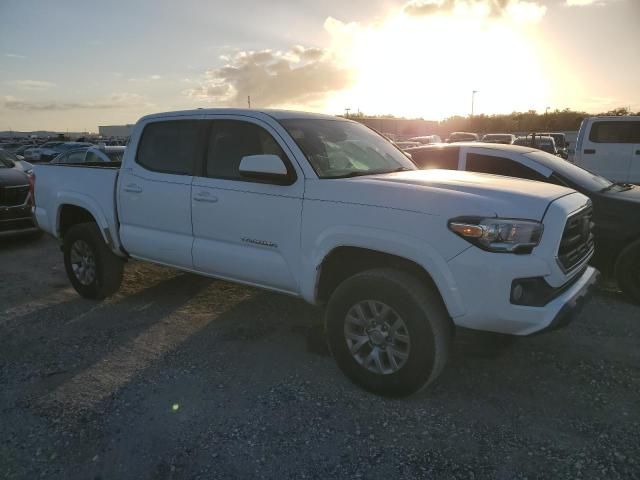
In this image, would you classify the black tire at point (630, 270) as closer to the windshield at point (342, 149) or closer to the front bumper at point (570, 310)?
the front bumper at point (570, 310)

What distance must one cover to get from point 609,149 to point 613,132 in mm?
362

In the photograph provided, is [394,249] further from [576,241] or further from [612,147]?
[612,147]

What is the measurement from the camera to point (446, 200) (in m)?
2.98

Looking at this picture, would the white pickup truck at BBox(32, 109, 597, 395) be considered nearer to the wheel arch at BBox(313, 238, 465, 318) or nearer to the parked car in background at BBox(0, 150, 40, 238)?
the wheel arch at BBox(313, 238, 465, 318)

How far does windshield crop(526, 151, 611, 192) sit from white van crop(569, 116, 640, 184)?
566 centimetres

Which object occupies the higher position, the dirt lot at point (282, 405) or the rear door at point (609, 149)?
the rear door at point (609, 149)

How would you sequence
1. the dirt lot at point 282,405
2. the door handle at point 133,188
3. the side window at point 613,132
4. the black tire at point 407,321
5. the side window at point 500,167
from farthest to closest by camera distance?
the side window at point 613,132, the side window at point 500,167, the door handle at point 133,188, the black tire at point 407,321, the dirt lot at point 282,405

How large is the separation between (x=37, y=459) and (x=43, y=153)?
35.7 m

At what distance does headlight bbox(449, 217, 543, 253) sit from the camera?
2834 mm

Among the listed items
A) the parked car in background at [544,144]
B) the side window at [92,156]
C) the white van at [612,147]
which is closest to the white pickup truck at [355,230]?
the side window at [92,156]

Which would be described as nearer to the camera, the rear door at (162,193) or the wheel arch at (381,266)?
the wheel arch at (381,266)

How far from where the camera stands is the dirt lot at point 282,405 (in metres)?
2.69

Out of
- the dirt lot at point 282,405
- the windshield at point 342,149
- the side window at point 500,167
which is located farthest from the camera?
the side window at point 500,167

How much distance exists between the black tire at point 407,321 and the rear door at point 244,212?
0.53 m
